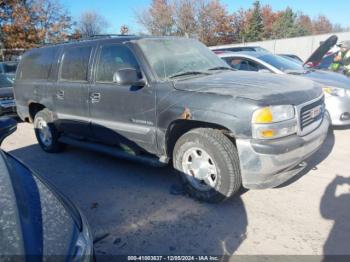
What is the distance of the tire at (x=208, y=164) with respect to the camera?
131 inches

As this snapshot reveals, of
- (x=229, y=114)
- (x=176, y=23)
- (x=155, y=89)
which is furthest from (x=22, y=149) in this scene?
(x=176, y=23)

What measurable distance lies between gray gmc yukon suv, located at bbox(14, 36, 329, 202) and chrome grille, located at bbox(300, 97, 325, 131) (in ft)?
0.04

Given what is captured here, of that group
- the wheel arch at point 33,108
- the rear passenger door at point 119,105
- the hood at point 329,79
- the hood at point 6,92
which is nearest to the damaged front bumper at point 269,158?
the rear passenger door at point 119,105

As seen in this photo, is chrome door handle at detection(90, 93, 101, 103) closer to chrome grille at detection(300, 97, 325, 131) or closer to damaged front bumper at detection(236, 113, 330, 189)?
damaged front bumper at detection(236, 113, 330, 189)

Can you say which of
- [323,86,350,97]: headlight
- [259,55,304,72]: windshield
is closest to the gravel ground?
[323,86,350,97]: headlight

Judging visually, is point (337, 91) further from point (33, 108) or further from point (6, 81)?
point (6, 81)

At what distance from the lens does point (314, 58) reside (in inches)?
349

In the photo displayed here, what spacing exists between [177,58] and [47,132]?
299cm

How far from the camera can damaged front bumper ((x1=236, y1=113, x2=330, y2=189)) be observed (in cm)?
309

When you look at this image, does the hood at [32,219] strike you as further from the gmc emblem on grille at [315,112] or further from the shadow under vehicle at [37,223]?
the gmc emblem on grille at [315,112]

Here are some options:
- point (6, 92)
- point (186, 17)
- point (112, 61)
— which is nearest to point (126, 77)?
point (112, 61)

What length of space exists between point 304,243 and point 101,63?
Answer: 3381 millimetres

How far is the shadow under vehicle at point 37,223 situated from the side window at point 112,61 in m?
2.26

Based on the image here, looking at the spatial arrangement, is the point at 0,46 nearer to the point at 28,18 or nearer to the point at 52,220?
the point at 28,18
